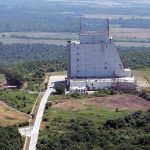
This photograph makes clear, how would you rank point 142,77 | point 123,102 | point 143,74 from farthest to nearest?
point 143,74, point 142,77, point 123,102

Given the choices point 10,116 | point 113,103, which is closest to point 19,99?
point 10,116

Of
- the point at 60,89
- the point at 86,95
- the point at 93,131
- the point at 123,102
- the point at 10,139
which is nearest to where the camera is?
the point at 10,139

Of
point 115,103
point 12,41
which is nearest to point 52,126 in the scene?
point 115,103

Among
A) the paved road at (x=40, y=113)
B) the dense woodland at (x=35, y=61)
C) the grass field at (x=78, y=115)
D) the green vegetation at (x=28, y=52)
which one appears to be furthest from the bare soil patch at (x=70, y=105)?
the green vegetation at (x=28, y=52)

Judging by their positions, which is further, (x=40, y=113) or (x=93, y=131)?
(x=40, y=113)

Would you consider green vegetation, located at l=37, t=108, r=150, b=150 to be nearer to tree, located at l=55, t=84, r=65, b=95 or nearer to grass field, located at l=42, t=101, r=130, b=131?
grass field, located at l=42, t=101, r=130, b=131

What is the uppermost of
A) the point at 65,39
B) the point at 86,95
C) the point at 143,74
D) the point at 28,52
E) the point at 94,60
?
the point at 94,60

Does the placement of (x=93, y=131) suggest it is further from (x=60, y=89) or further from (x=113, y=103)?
(x=60, y=89)
